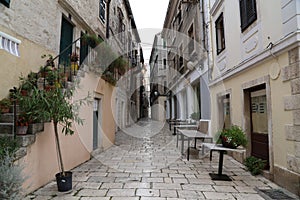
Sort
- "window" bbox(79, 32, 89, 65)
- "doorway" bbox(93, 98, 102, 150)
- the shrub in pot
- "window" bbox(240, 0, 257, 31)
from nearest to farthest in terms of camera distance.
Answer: the shrub in pot
"window" bbox(240, 0, 257, 31)
"doorway" bbox(93, 98, 102, 150)
"window" bbox(79, 32, 89, 65)

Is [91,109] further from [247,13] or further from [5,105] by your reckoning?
[247,13]

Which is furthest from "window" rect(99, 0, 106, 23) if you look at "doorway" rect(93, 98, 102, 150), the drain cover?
the drain cover

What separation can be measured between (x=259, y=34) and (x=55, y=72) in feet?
14.2

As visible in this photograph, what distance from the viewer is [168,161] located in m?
5.33

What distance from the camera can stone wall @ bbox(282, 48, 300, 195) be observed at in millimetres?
3078

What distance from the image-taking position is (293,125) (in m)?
3.20

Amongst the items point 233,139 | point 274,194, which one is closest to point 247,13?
point 233,139

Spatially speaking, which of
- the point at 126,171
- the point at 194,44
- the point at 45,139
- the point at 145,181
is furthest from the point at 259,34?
the point at 194,44

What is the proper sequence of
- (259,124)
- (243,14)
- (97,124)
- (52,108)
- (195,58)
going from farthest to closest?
(195,58) → (97,124) → (243,14) → (259,124) → (52,108)

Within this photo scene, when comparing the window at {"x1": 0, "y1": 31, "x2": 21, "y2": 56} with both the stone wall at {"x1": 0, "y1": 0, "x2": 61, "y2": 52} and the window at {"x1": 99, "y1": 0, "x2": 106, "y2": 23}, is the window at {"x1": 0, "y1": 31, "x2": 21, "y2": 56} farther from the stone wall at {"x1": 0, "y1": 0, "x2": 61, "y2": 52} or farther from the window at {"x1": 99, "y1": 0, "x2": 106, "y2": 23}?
the window at {"x1": 99, "y1": 0, "x2": 106, "y2": 23}

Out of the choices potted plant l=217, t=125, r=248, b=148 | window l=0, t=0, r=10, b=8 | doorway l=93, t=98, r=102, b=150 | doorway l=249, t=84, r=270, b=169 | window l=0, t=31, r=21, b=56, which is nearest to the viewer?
window l=0, t=31, r=21, b=56

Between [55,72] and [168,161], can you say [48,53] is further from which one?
[168,161]

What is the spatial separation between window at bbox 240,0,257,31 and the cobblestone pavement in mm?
3429

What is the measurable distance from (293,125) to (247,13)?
2.94 metres
